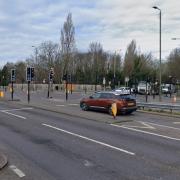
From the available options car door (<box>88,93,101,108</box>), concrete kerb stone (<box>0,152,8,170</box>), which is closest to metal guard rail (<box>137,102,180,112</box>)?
car door (<box>88,93,101,108</box>)

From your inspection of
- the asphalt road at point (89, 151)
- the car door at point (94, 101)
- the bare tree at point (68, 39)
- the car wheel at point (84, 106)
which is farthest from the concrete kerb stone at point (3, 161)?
the bare tree at point (68, 39)

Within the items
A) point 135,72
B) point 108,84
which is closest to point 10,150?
point 135,72

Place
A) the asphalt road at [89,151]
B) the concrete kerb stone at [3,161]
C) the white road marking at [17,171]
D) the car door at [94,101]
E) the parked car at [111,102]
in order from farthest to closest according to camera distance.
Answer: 1. the car door at [94,101]
2. the parked car at [111,102]
3. the concrete kerb stone at [3,161]
4. the asphalt road at [89,151]
5. the white road marking at [17,171]

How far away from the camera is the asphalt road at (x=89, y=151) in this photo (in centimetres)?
1008

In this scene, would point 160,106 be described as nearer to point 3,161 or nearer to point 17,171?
point 3,161

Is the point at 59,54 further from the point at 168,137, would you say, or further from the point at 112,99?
the point at 168,137

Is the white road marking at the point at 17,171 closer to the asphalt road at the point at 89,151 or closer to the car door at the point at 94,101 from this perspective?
the asphalt road at the point at 89,151

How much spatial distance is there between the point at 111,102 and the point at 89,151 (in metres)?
16.8

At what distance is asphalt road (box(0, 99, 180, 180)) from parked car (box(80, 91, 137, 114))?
8240mm

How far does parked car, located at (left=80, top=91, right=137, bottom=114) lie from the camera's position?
29673mm

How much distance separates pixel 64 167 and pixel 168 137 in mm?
7349

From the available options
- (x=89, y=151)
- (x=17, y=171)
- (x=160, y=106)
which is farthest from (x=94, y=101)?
(x=17, y=171)

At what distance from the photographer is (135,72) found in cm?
9431

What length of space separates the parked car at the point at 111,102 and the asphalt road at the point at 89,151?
8.24 metres
